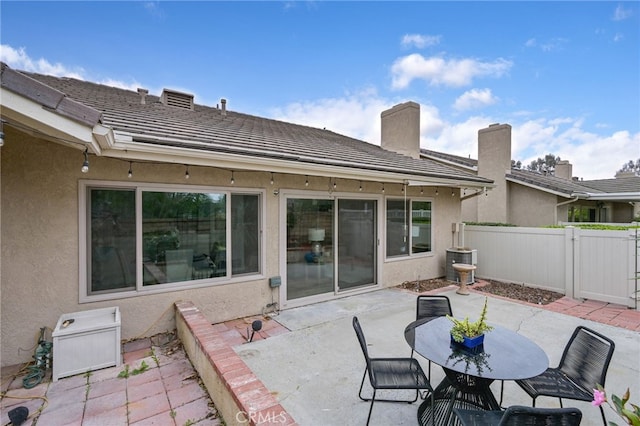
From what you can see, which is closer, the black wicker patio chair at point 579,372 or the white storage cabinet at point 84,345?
the black wicker patio chair at point 579,372

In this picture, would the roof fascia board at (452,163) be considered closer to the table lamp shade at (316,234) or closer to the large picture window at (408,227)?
the large picture window at (408,227)

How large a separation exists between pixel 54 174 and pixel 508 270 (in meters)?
11.8

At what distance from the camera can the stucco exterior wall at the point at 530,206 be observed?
41.8 ft

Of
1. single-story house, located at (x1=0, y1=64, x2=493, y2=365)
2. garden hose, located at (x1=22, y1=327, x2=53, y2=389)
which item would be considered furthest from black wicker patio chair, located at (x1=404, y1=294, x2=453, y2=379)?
garden hose, located at (x1=22, y1=327, x2=53, y2=389)

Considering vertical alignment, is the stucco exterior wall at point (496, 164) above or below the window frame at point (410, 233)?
above

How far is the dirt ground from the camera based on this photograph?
307 inches

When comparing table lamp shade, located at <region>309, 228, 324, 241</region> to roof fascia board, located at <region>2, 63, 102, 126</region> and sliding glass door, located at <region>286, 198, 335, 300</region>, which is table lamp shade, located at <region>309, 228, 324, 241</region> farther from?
roof fascia board, located at <region>2, 63, 102, 126</region>

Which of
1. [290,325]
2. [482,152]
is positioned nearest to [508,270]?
[482,152]

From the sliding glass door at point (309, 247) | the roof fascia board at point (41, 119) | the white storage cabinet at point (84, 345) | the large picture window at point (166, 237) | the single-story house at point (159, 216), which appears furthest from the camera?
the sliding glass door at point (309, 247)

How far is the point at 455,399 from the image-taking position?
3018 millimetres

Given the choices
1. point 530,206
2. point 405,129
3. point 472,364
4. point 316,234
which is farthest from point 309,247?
point 530,206

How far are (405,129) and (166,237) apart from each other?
9705 millimetres

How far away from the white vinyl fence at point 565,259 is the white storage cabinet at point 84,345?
9585 mm

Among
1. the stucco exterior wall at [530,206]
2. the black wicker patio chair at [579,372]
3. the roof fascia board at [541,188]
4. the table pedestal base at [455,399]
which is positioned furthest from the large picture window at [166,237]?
the stucco exterior wall at [530,206]
